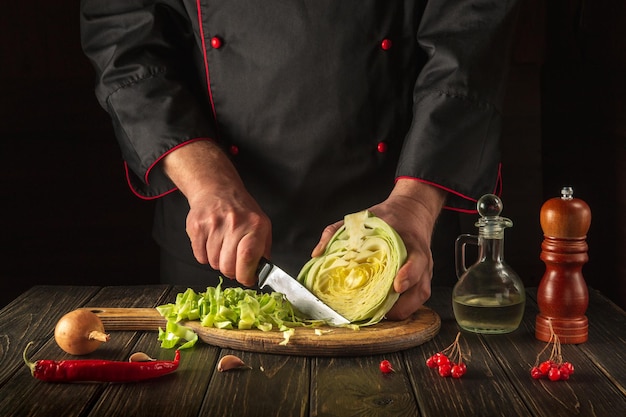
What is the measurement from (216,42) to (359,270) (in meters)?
0.84

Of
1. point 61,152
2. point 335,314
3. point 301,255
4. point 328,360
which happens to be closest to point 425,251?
point 335,314

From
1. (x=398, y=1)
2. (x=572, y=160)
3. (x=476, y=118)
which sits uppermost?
(x=398, y=1)

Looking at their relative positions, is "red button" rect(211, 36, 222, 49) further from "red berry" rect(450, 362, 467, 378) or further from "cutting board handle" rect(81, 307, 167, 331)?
"red berry" rect(450, 362, 467, 378)

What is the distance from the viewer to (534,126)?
3.62 m

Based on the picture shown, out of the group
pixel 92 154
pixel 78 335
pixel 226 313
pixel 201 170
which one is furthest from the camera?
pixel 92 154

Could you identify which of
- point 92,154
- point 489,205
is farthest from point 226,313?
point 92,154

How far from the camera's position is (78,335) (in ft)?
5.98

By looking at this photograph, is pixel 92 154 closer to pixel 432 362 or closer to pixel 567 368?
pixel 432 362

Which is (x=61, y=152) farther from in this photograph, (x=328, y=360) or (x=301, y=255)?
(x=328, y=360)

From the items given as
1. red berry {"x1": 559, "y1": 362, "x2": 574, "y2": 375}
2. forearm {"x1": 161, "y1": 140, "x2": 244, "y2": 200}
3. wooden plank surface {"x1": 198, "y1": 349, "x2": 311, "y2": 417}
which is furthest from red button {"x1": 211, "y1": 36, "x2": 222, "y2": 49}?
→ red berry {"x1": 559, "y1": 362, "x2": 574, "y2": 375}

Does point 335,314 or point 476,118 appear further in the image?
point 476,118

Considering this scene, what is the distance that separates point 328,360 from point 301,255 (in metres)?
0.80

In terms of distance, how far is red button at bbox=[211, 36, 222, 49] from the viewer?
2.49 metres

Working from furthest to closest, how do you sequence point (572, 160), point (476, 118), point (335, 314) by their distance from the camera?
point (572, 160) < point (476, 118) < point (335, 314)
